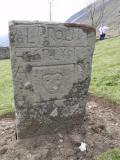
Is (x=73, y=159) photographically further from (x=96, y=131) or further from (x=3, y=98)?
(x=3, y=98)

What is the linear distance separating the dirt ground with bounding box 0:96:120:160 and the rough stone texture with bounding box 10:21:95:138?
19 cm

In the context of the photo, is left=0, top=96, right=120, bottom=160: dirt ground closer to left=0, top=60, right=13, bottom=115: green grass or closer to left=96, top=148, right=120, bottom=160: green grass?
left=96, top=148, right=120, bottom=160: green grass

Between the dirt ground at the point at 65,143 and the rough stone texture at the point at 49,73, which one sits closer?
the rough stone texture at the point at 49,73

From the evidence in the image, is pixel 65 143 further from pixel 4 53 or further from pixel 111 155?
pixel 4 53

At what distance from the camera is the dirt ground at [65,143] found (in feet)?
15.2

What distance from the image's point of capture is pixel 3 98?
7855 millimetres

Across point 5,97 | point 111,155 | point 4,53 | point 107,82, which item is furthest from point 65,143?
point 4,53

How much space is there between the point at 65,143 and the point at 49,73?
1.10 m

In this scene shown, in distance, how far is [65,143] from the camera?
486cm

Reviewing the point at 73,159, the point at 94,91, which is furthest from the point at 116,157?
the point at 94,91

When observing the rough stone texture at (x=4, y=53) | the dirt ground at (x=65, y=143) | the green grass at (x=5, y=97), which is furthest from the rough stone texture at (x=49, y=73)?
the rough stone texture at (x=4, y=53)

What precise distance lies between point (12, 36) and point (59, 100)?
4.29 feet

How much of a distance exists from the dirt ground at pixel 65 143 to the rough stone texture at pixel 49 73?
0.19 meters

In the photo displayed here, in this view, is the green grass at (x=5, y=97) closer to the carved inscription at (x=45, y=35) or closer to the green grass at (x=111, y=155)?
the carved inscription at (x=45, y=35)
